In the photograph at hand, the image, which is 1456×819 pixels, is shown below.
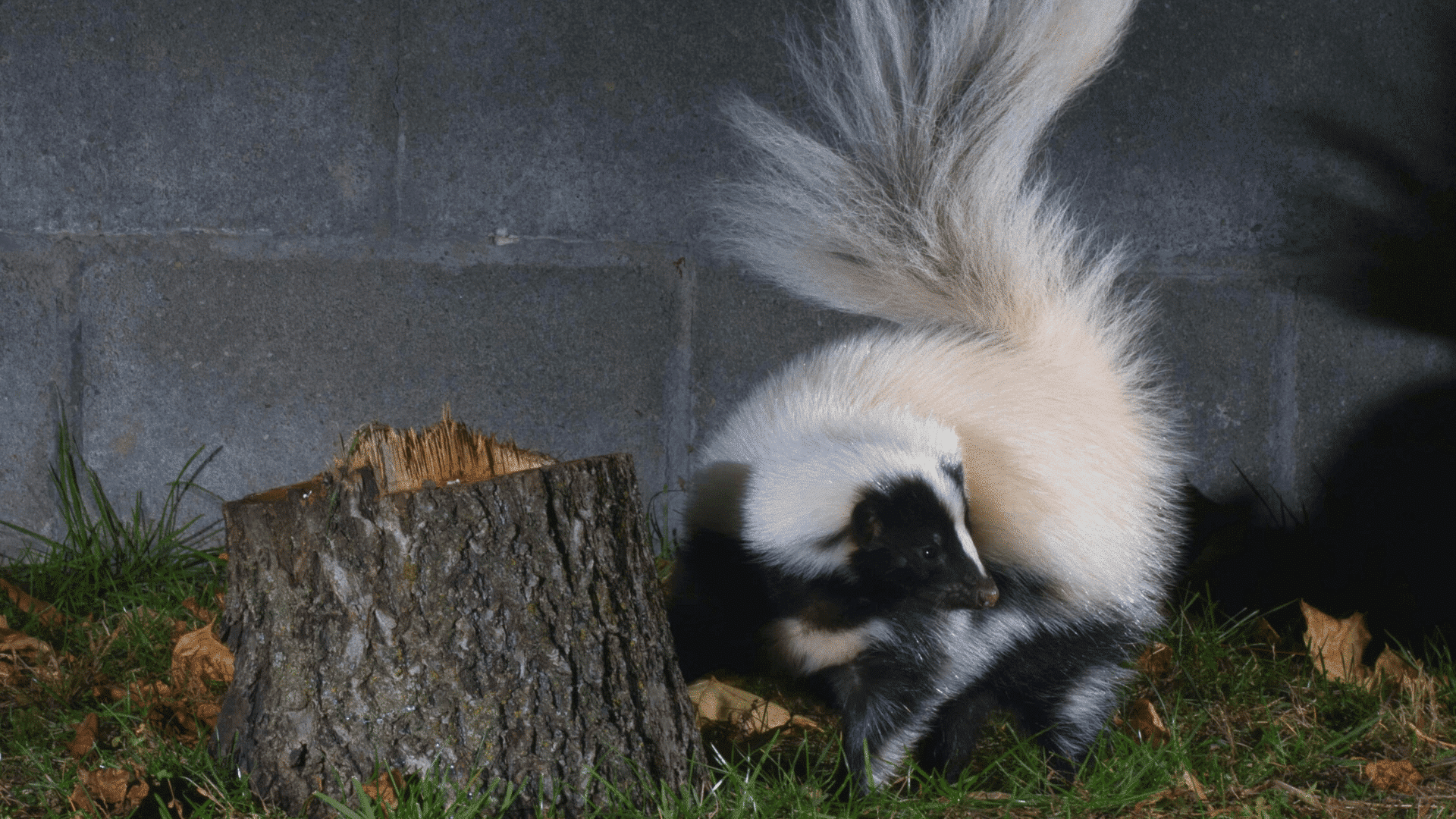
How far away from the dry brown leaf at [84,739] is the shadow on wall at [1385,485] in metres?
2.62

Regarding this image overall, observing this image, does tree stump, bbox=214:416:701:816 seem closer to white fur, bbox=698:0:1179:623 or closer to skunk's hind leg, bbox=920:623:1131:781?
white fur, bbox=698:0:1179:623

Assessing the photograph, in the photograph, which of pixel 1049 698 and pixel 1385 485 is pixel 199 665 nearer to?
pixel 1049 698

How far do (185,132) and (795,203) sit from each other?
164 centimetres

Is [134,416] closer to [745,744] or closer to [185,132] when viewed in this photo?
[185,132]

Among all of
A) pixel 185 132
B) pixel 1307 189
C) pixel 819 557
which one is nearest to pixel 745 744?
pixel 819 557

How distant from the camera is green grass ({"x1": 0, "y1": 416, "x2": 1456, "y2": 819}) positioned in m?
1.74

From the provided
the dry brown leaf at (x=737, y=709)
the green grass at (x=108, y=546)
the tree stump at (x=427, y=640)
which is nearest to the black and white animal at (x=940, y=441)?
the dry brown leaf at (x=737, y=709)

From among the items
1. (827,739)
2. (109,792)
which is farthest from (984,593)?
(109,792)

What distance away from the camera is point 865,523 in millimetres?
1876

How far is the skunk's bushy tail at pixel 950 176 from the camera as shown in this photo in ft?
7.44

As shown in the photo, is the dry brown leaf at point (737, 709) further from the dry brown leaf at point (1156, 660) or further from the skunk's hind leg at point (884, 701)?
the dry brown leaf at point (1156, 660)

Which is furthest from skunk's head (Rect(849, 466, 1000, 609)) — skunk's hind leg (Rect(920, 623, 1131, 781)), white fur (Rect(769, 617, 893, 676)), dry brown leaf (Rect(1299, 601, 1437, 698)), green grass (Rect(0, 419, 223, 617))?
green grass (Rect(0, 419, 223, 617))

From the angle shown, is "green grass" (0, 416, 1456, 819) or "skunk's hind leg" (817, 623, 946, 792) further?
"skunk's hind leg" (817, 623, 946, 792)

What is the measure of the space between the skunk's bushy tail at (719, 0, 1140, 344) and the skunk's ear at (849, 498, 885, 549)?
1.97ft
